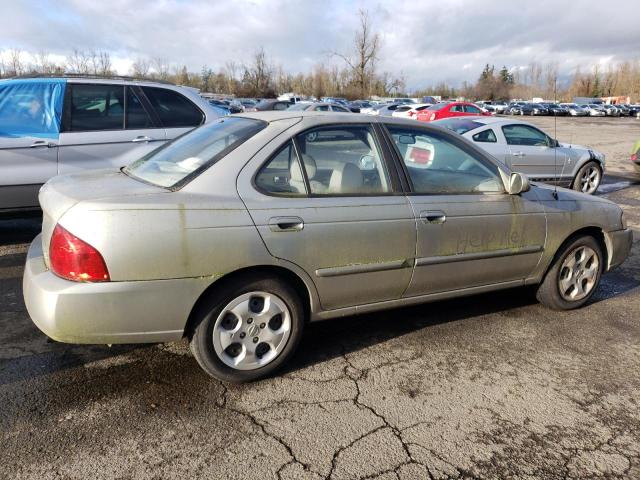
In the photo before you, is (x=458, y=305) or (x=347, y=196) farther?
(x=458, y=305)

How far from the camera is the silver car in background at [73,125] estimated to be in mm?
5168

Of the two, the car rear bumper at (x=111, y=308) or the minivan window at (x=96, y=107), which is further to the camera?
the minivan window at (x=96, y=107)

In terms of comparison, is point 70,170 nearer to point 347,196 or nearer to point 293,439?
point 347,196

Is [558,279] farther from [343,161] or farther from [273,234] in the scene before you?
[273,234]

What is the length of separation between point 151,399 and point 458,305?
2.67 m

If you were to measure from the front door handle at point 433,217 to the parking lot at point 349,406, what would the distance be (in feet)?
2.97

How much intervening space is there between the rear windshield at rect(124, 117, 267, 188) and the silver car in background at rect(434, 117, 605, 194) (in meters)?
6.16

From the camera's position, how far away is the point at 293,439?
2607 millimetres

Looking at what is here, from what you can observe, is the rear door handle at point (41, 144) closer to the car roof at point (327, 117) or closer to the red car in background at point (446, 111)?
the car roof at point (327, 117)

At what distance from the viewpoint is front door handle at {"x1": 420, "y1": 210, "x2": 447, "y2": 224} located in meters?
3.41

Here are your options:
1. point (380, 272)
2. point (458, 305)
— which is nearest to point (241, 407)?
point (380, 272)

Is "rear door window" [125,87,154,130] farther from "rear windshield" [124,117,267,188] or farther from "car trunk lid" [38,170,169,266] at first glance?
"car trunk lid" [38,170,169,266]

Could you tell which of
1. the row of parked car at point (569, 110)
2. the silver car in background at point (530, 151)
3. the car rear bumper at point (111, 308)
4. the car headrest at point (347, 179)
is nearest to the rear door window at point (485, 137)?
the silver car in background at point (530, 151)

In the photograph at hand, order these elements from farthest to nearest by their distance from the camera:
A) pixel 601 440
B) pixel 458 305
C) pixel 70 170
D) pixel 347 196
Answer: pixel 70 170, pixel 458 305, pixel 347 196, pixel 601 440
